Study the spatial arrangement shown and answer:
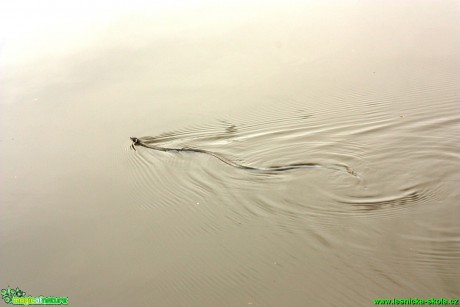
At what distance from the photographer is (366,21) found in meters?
8.67

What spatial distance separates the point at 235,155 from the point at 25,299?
2.75 metres

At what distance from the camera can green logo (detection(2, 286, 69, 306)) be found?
14.7 ft

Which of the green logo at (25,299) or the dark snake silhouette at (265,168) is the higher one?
the dark snake silhouette at (265,168)

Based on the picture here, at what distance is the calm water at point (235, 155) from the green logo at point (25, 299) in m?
0.07

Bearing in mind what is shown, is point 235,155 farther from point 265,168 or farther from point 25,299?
point 25,299

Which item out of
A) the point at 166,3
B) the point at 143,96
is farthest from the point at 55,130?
the point at 166,3

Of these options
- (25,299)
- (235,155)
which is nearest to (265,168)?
(235,155)

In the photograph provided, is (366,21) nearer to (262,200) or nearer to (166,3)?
(166,3)

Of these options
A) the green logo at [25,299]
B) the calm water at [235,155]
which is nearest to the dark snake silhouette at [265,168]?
the calm water at [235,155]

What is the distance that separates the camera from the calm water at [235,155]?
452 cm

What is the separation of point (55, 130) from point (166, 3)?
4.19 m

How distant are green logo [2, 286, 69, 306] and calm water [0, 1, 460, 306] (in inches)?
2.6

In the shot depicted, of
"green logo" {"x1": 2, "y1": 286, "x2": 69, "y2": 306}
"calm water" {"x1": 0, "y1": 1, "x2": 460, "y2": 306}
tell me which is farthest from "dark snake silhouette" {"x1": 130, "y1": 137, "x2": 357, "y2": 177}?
"green logo" {"x1": 2, "y1": 286, "x2": 69, "y2": 306}

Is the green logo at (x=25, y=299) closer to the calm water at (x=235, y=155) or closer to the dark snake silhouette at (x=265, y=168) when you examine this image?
the calm water at (x=235, y=155)
